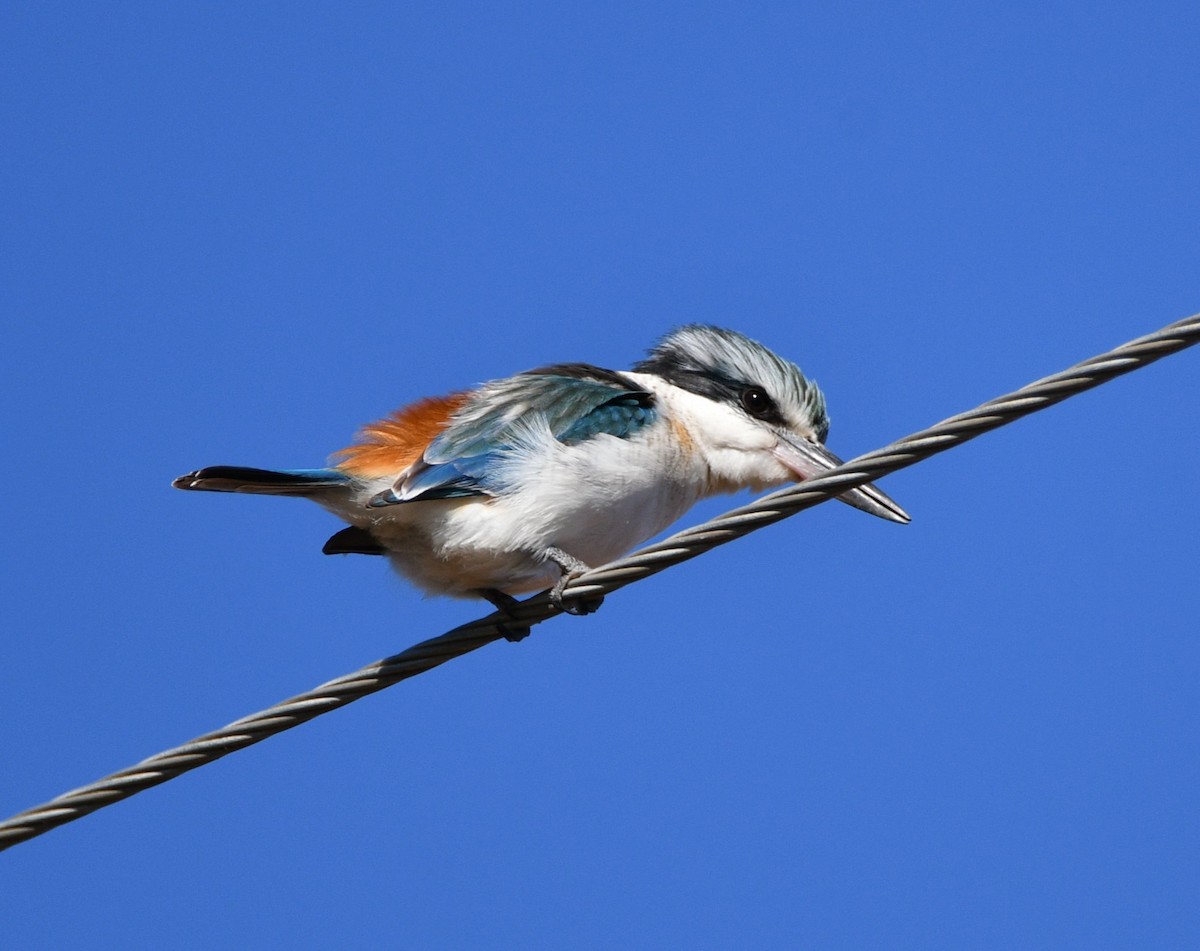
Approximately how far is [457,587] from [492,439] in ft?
1.76

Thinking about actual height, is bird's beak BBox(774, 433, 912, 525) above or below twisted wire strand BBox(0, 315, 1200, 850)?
above

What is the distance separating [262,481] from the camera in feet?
14.7

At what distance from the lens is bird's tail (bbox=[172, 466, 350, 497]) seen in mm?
4348

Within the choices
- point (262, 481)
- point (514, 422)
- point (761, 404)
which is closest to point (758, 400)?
point (761, 404)

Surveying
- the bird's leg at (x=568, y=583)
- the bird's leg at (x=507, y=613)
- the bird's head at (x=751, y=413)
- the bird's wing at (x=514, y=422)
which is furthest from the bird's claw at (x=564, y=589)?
the bird's head at (x=751, y=413)

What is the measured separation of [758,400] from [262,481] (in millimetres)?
1975

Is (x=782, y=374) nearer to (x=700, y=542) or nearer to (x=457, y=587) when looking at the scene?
(x=457, y=587)

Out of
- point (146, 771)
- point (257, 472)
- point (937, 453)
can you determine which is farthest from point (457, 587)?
point (937, 453)

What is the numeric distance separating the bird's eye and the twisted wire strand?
1.60m

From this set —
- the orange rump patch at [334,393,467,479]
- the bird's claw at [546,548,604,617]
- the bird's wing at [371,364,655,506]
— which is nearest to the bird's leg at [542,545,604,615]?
the bird's claw at [546,548,604,617]

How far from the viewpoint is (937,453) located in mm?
3219

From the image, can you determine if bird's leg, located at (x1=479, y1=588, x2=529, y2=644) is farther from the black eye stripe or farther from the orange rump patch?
the black eye stripe

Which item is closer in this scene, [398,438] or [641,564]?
[641,564]

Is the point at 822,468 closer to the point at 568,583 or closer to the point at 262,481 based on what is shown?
the point at 568,583
